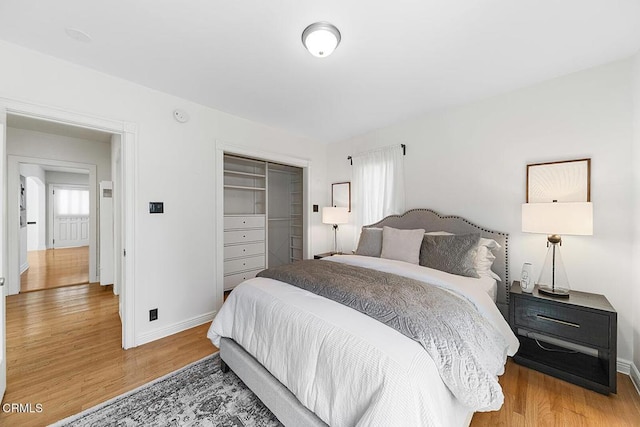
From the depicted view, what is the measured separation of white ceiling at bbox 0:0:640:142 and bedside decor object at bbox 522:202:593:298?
1.18 metres

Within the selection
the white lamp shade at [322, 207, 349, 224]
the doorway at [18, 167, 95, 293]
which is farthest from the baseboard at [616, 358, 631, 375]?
the doorway at [18, 167, 95, 293]

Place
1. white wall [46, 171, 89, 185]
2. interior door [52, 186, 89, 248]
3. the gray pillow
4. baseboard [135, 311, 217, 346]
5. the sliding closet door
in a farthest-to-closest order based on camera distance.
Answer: interior door [52, 186, 89, 248] → white wall [46, 171, 89, 185] → the sliding closet door → baseboard [135, 311, 217, 346] → the gray pillow

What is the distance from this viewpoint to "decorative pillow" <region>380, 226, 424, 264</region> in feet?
8.59

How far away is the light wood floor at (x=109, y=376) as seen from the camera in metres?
1.58

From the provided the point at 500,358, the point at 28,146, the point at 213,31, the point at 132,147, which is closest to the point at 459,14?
the point at 213,31

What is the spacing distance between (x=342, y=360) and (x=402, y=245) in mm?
1770

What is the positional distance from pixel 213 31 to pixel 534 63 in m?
2.49

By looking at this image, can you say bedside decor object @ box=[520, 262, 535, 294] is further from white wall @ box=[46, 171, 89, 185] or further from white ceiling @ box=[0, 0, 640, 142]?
white wall @ box=[46, 171, 89, 185]

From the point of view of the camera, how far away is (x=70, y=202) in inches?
310

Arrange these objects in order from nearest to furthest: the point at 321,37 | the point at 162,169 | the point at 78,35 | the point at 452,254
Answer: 1. the point at 321,37
2. the point at 78,35
3. the point at 452,254
4. the point at 162,169

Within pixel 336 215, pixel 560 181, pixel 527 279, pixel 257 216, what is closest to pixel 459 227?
pixel 527 279

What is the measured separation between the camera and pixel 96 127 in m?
2.23

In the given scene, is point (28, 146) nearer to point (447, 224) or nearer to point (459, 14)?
point (459, 14)

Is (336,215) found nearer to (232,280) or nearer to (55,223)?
(232,280)
